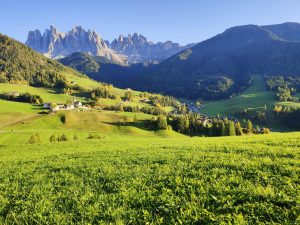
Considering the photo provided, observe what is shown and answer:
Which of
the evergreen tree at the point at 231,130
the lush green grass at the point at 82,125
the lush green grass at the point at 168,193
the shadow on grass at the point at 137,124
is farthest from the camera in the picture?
the shadow on grass at the point at 137,124

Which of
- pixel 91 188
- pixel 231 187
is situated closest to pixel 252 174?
pixel 231 187

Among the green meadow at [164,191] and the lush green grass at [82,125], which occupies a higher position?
the green meadow at [164,191]

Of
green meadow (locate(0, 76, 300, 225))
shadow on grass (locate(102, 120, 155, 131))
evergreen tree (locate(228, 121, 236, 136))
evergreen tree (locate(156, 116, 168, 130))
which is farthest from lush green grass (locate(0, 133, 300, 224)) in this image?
shadow on grass (locate(102, 120, 155, 131))

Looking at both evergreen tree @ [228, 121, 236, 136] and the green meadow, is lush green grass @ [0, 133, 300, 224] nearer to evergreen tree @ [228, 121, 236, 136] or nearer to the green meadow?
the green meadow

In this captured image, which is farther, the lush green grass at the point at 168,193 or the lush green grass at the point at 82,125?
the lush green grass at the point at 82,125

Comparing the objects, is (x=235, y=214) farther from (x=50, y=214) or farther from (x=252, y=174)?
(x=50, y=214)

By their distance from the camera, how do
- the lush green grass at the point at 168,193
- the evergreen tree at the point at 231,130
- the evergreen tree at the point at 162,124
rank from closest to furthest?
1. the lush green grass at the point at 168,193
2. the evergreen tree at the point at 231,130
3. the evergreen tree at the point at 162,124

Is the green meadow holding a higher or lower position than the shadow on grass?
higher

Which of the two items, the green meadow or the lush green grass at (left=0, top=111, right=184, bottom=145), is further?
the lush green grass at (left=0, top=111, right=184, bottom=145)

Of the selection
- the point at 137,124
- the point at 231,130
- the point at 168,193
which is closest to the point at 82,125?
the point at 137,124

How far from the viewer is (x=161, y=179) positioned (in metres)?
15.6

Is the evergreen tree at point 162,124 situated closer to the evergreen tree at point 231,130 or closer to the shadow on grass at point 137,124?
the shadow on grass at point 137,124

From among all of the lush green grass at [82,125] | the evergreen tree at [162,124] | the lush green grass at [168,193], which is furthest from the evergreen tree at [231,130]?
the lush green grass at [168,193]

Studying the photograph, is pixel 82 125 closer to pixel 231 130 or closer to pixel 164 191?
pixel 231 130
